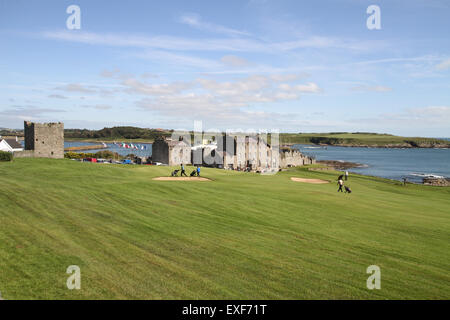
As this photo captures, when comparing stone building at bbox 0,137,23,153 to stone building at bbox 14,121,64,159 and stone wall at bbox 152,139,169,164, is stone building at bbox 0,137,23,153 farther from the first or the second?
stone wall at bbox 152,139,169,164

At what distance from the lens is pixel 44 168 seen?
32.5 metres

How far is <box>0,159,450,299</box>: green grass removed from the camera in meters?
8.77

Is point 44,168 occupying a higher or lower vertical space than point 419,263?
higher

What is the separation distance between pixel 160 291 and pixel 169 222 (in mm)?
6633

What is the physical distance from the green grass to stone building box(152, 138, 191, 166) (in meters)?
47.2

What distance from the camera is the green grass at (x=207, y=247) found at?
877cm

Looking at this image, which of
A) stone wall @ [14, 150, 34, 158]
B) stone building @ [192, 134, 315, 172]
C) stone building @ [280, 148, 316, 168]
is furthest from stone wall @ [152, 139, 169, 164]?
stone building @ [280, 148, 316, 168]

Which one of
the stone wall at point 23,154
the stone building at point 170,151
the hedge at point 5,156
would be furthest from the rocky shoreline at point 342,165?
the hedge at point 5,156

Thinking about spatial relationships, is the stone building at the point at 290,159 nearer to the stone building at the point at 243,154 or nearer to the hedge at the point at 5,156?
the stone building at the point at 243,154

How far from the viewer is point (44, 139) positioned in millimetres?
57000

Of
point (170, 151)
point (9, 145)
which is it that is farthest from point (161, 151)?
point (9, 145)

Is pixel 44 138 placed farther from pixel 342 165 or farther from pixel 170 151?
pixel 342 165
